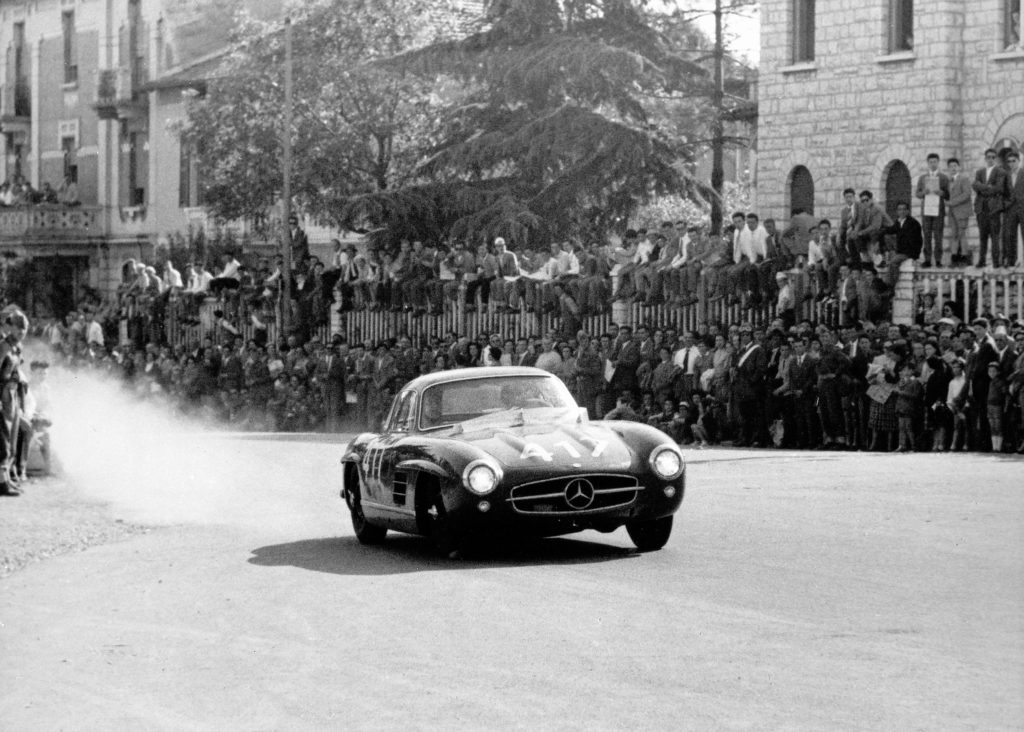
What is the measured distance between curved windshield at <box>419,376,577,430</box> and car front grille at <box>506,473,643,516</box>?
1.48 m

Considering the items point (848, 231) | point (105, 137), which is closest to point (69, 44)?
point (105, 137)

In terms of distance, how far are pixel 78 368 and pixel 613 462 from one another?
108ft

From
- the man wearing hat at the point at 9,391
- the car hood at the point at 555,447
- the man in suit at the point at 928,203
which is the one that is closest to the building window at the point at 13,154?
the man in suit at the point at 928,203

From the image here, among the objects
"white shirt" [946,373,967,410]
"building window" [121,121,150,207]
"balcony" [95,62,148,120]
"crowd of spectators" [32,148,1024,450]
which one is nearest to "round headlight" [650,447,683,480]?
"crowd of spectators" [32,148,1024,450]

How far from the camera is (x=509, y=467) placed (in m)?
13.9

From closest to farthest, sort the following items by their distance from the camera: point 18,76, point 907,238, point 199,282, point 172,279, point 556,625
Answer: point 556,625
point 907,238
point 199,282
point 172,279
point 18,76

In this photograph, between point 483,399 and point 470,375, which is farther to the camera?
point 470,375

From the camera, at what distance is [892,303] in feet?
92.5

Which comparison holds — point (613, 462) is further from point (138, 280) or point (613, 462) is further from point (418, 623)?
point (138, 280)

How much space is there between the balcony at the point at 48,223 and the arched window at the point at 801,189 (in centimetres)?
3112

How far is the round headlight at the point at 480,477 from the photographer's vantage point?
542 inches

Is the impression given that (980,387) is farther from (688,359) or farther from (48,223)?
(48,223)

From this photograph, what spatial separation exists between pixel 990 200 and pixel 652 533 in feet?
49.0

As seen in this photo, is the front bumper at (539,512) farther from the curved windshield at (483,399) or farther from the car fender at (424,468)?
the curved windshield at (483,399)
